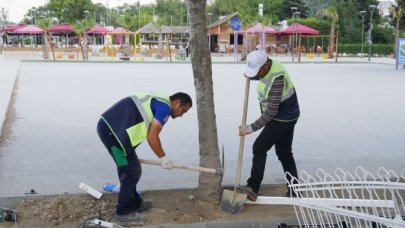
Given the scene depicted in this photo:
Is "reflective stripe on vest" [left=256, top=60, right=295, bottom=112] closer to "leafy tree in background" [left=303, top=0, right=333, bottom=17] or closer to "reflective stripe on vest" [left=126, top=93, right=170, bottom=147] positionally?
"reflective stripe on vest" [left=126, top=93, right=170, bottom=147]

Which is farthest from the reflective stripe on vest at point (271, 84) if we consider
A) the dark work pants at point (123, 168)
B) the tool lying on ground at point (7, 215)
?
the tool lying on ground at point (7, 215)

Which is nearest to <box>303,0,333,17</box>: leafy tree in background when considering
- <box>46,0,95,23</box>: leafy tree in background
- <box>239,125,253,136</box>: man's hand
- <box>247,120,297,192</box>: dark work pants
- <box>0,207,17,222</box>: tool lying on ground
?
<box>46,0,95,23</box>: leafy tree in background

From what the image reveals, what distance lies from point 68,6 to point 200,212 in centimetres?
7510

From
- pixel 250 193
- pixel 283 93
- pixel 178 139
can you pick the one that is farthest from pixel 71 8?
pixel 283 93

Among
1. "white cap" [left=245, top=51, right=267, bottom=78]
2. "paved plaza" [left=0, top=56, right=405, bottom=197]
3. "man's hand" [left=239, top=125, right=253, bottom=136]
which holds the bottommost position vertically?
"paved plaza" [left=0, top=56, right=405, bottom=197]

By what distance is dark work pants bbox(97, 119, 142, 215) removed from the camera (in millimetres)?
4691

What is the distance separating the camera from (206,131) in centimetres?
527

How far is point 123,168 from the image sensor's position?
4770mm

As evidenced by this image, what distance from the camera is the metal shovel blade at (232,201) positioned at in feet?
17.0

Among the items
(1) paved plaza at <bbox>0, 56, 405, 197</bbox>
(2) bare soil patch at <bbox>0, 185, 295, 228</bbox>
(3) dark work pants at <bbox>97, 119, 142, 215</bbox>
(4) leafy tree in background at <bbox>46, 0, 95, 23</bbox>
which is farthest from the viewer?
(4) leafy tree in background at <bbox>46, 0, 95, 23</bbox>

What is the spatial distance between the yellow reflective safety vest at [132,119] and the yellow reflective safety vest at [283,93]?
95 centimetres

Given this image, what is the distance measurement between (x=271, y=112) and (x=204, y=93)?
0.69 m

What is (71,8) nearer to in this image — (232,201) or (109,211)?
(109,211)

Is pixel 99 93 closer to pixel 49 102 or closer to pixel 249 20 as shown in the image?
pixel 49 102
